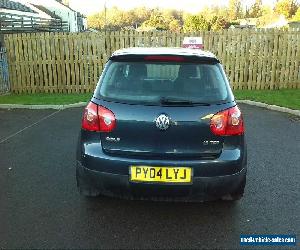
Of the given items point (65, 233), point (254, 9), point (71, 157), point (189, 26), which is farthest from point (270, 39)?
point (254, 9)

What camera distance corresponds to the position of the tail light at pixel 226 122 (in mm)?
3217

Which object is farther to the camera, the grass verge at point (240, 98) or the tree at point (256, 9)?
the tree at point (256, 9)

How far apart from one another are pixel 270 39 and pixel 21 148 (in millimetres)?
9265

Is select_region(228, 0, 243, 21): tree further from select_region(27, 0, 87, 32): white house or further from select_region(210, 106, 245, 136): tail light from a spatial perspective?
select_region(210, 106, 245, 136): tail light

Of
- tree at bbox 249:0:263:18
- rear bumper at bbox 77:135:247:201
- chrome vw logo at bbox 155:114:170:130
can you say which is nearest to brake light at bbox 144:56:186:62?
chrome vw logo at bbox 155:114:170:130

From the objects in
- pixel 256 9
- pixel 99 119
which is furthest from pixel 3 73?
pixel 256 9

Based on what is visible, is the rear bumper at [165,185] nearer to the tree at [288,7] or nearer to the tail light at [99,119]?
the tail light at [99,119]

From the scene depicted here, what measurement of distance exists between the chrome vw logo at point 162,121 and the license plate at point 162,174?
0.40m

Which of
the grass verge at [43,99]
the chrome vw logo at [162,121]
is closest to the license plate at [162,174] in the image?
the chrome vw logo at [162,121]

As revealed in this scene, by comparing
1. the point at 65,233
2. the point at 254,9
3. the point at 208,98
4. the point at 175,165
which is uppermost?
the point at 254,9

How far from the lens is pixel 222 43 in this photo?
11633mm

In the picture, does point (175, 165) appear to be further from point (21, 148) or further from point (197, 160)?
point (21, 148)

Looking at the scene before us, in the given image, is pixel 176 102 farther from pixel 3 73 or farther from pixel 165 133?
pixel 3 73

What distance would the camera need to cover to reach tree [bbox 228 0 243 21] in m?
104
